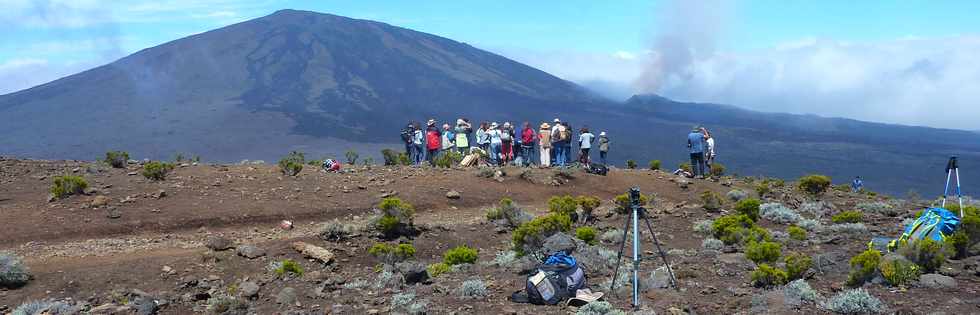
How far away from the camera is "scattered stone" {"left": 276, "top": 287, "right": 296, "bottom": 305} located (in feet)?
24.7

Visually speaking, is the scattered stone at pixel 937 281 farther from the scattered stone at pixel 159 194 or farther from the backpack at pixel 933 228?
the scattered stone at pixel 159 194

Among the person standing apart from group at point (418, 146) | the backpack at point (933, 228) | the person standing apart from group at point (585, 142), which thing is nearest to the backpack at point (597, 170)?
the person standing apart from group at point (585, 142)

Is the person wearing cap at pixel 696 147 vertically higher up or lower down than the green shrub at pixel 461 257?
higher up

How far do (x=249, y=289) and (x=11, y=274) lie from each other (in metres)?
3.05

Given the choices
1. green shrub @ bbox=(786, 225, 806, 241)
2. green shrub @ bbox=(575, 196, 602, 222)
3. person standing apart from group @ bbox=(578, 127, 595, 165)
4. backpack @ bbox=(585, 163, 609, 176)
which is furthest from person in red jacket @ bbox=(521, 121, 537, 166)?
green shrub @ bbox=(786, 225, 806, 241)

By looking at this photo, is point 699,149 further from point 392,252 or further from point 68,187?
point 68,187

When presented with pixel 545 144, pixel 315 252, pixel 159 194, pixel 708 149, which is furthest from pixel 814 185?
pixel 159 194

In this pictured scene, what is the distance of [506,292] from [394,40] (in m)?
93.3

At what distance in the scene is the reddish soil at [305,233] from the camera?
7.16 m

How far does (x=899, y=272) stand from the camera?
6750 millimetres

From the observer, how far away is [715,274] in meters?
7.75

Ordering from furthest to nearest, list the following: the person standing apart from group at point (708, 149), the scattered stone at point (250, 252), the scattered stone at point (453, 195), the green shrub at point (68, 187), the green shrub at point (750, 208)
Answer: the person standing apart from group at point (708, 149), the scattered stone at point (453, 195), the green shrub at point (68, 187), the green shrub at point (750, 208), the scattered stone at point (250, 252)

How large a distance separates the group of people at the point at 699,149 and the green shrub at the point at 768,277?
8406 millimetres

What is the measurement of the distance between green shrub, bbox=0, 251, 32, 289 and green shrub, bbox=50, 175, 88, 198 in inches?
139
